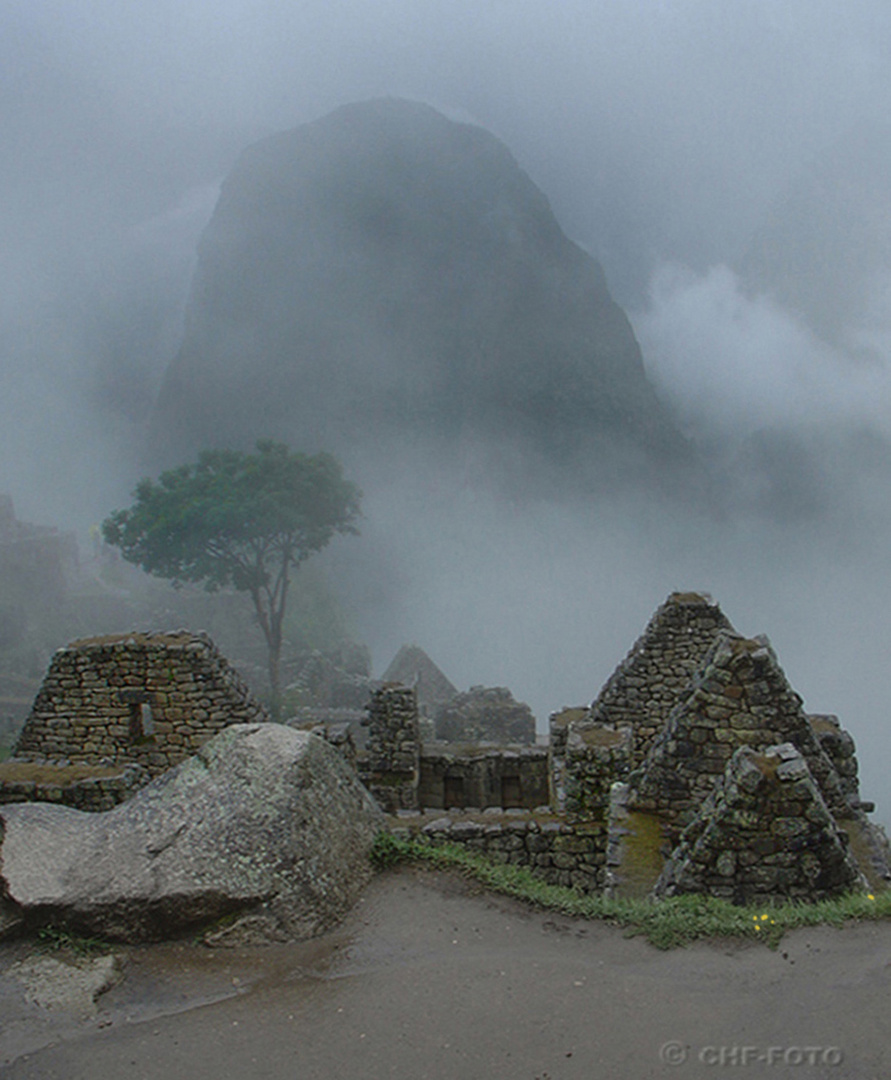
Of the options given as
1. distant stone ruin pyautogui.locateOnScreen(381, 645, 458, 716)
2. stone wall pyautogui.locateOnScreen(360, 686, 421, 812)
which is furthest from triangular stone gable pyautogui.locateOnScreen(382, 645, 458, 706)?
stone wall pyautogui.locateOnScreen(360, 686, 421, 812)

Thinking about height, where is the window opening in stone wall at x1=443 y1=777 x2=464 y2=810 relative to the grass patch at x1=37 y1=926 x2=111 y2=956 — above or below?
above

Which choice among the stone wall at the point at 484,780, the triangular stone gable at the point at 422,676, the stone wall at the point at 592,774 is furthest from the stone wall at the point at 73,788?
the triangular stone gable at the point at 422,676

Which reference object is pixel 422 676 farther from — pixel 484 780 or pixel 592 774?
pixel 592 774

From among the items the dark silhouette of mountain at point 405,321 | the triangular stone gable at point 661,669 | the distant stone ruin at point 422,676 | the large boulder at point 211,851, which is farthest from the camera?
the dark silhouette of mountain at point 405,321

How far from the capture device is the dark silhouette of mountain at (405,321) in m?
105

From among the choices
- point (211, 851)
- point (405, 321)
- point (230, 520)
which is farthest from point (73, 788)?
point (405, 321)

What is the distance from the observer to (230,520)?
125 ft

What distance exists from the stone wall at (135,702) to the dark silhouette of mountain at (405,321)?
9216 cm

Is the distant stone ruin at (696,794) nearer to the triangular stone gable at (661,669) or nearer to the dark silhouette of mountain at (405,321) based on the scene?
the triangular stone gable at (661,669)

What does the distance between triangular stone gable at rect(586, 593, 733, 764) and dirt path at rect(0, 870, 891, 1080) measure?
6248mm

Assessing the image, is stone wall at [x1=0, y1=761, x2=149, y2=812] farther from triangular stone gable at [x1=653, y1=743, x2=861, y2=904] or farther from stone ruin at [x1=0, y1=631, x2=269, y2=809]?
triangular stone gable at [x1=653, y1=743, x2=861, y2=904]

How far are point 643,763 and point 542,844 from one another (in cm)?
158

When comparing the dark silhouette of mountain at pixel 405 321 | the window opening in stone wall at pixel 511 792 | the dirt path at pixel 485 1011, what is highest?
the dark silhouette of mountain at pixel 405 321

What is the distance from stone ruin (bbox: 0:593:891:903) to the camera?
5691 mm
